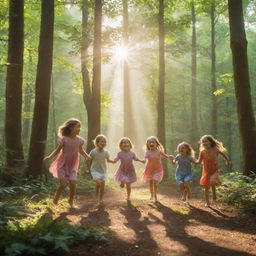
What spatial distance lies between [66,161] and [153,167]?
9.57 ft

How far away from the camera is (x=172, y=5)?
18.6 meters

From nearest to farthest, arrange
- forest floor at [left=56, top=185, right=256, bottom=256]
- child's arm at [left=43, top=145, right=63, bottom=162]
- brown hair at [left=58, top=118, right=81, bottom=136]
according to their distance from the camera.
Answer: forest floor at [left=56, top=185, right=256, bottom=256] → child's arm at [left=43, top=145, right=63, bottom=162] → brown hair at [left=58, top=118, right=81, bottom=136]

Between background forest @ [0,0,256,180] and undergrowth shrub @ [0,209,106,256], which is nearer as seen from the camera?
undergrowth shrub @ [0,209,106,256]

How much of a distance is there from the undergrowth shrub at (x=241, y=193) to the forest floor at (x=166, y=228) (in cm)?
28

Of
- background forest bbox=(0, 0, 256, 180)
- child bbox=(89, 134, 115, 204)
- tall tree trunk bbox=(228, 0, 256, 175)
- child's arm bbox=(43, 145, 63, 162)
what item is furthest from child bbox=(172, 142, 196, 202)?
background forest bbox=(0, 0, 256, 180)

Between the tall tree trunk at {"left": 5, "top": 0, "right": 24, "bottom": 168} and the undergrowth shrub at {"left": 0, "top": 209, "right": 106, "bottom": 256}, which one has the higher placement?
the tall tree trunk at {"left": 5, "top": 0, "right": 24, "bottom": 168}

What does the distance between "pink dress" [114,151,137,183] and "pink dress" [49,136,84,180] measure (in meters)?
1.73

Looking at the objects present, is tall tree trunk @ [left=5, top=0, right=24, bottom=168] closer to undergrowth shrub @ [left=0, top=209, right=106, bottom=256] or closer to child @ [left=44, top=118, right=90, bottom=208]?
child @ [left=44, top=118, right=90, bottom=208]

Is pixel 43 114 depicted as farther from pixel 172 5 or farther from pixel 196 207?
pixel 172 5

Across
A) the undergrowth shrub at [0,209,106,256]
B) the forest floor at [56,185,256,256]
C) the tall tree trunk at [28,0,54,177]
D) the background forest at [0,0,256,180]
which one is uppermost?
A: the background forest at [0,0,256,180]

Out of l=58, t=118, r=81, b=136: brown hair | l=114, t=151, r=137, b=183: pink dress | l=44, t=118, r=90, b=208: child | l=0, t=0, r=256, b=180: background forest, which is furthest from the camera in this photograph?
l=0, t=0, r=256, b=180: background forest

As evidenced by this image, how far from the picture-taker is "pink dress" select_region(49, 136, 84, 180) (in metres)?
8.45

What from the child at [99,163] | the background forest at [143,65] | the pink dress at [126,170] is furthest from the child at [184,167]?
the background forest at [143,65]

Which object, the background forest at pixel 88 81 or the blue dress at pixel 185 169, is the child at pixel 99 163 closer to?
the background forest at pixel 88 81
